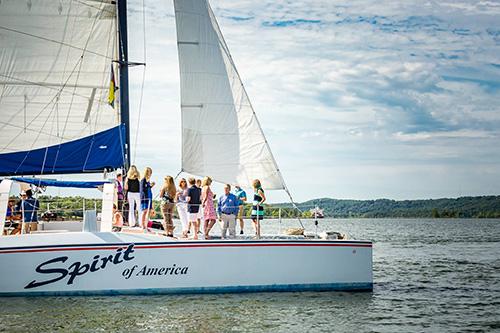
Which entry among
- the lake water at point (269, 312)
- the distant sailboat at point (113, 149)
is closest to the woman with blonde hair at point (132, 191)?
the distant sailboat at point (113, 149)

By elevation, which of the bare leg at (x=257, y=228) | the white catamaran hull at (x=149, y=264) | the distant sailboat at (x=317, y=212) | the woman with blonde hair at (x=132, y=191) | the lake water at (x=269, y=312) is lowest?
the lake water at (x=269, y=312)

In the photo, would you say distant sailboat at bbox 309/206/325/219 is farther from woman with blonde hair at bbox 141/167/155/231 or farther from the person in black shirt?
woman with blonde hair at bbox 141/167/155/231

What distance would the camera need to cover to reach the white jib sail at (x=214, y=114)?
1612 cm

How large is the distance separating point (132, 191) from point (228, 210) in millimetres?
2307

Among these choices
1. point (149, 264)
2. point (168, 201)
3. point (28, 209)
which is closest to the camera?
point (149, 264)

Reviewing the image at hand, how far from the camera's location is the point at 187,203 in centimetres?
1550

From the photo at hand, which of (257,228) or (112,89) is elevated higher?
(112,89)

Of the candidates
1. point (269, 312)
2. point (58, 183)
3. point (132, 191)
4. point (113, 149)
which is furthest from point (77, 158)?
point (269, 312)

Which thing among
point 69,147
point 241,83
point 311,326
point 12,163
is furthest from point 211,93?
point 311,326

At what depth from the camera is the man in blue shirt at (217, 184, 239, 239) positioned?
15.8 m

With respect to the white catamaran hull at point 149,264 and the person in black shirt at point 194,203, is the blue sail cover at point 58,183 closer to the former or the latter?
the white catamaran hull at point 149,264

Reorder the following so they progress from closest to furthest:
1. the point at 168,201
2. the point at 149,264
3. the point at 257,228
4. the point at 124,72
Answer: the point at 149,264 < the point at 168,201 < the point at 257,228 < the point at 124,72

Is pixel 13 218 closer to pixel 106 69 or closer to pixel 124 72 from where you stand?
pixel 106 69

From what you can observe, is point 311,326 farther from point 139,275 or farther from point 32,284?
point 32,284
